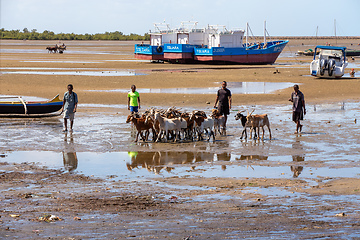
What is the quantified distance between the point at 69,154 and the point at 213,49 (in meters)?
43.1

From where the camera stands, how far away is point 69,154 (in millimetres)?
15594

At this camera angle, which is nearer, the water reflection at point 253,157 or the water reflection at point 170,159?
the water reflection at point 170,159

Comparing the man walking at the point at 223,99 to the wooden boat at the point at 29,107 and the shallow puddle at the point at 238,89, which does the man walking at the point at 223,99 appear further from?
the shallow puddle at the point at 238,89

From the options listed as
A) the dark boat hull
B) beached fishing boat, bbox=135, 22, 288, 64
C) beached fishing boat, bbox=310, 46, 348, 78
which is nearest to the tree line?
beached fishing boat, bbox=135, 22, 288, 64

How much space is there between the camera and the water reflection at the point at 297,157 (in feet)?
43.6

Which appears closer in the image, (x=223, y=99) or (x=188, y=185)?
(x=188, y=185)

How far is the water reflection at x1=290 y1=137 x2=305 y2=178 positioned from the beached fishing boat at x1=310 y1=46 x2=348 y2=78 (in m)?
21.9

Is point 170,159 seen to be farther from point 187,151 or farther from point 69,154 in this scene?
point 69,154

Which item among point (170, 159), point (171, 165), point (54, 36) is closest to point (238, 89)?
point (170, 159)

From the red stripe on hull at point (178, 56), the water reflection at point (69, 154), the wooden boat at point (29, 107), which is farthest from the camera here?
the red stripe on hull at point (178, 56)

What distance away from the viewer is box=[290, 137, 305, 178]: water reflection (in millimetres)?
13281

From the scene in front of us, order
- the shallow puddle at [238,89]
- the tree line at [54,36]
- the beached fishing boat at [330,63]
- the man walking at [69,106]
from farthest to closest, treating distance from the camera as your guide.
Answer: the tree line at [54,36], the beached fishing boat at [330,63], the shallow puddle at [238,89], the man walking at [69,106]

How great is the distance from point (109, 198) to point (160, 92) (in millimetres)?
20994

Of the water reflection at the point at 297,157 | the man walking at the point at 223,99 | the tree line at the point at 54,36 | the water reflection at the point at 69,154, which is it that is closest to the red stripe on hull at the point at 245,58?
the man walking at the point at 223,99
